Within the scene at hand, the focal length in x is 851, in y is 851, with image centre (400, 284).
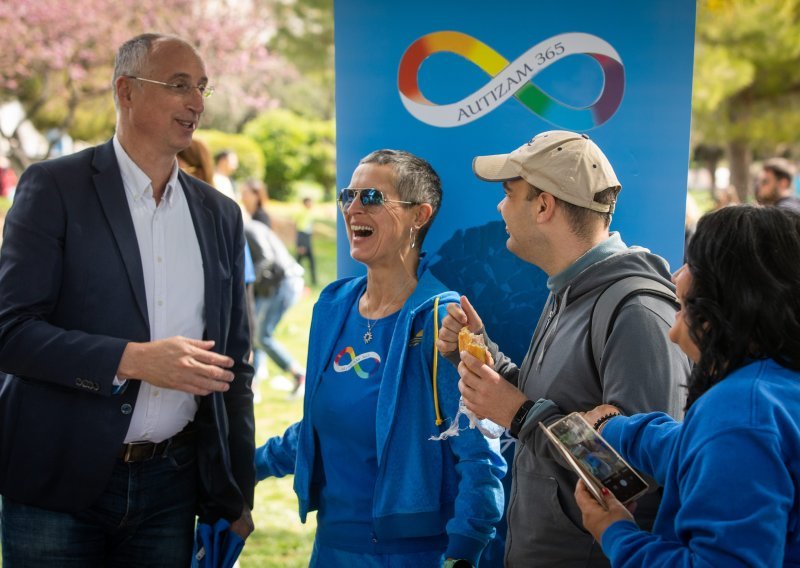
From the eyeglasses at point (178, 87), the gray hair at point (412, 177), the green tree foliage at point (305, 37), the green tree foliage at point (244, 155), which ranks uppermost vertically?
the green tree foliage at point (305, 37)

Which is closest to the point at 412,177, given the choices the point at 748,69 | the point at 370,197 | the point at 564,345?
the point at 370,197

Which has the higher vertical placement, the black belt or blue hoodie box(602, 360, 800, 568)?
blue hoodie box(602, 360, 800, 568)

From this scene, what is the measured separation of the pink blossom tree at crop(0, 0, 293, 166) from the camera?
1426 centimetres

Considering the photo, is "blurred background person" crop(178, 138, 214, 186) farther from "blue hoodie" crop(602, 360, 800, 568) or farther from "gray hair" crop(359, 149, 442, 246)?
"blue hoodie" crop(602, 360, 800, 568)

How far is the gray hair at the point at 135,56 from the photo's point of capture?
8.65ft

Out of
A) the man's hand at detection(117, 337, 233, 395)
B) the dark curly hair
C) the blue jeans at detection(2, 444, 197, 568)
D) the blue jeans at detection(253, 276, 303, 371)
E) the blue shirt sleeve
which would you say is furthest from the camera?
the blue jeans at detection(253, 276, 303, 371)

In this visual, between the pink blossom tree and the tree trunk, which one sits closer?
the pink blossom tree

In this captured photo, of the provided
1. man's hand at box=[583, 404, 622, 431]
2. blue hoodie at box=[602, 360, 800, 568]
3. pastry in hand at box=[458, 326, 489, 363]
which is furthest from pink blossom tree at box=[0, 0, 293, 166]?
blue hoodie at box=[602, 360, 800, 568]

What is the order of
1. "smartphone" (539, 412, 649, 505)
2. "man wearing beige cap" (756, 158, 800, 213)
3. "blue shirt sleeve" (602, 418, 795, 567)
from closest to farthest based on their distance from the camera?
"blue shirt sleeve" (602, 418, 795, 567), "smartphone" (539, 412, 649, 505), "man wearing beige cap" (756, 158, 800, 213)

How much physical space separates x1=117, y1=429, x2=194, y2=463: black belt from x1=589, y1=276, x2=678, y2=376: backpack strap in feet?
4.32

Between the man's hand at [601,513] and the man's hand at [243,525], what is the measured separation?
4.63ft

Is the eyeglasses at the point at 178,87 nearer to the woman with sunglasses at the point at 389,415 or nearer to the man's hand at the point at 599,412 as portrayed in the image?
the woman with sunglasses at the point at 389,415

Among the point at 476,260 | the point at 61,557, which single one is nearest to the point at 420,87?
the point at 476,260

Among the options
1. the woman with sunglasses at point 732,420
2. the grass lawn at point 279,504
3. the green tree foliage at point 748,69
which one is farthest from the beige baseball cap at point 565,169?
the green tree foliage at point 748,69
